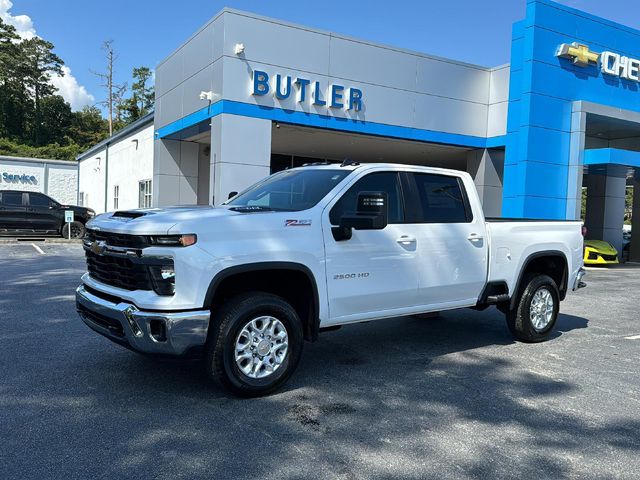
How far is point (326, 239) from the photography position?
15.8 ft

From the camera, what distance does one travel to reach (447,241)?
225 inches

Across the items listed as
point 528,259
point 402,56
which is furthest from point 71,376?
point 402,56

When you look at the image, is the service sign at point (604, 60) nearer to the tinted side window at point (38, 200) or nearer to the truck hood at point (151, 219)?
the truck hood at point (151, 219)

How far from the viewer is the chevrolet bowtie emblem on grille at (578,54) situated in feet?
55.4

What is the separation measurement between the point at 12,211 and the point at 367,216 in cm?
1763

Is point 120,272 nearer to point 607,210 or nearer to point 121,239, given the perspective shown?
point 121,239

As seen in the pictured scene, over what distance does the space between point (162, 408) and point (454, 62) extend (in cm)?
1668

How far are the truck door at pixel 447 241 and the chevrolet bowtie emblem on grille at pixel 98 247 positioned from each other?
2845mm

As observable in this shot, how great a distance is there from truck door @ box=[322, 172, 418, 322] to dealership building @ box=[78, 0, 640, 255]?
980 cm

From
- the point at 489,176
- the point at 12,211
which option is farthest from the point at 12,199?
the point at 489,176

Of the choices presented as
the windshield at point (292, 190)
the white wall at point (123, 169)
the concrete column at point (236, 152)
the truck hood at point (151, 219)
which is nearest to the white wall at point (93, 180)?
the white wall at point (123, 169)

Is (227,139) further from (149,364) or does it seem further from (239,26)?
(149,364)

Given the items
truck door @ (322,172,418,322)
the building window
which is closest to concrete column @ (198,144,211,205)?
the building window

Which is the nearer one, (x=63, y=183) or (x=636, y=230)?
(x=636, y=230)
